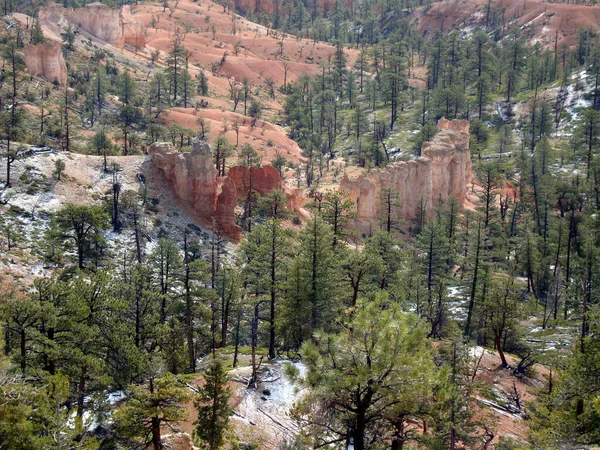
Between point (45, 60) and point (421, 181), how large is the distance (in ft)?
187

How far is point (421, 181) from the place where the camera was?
71.3 meters

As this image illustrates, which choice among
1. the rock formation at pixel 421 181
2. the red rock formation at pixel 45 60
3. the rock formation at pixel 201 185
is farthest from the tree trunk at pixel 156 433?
the red rock formation at pixel 45 60

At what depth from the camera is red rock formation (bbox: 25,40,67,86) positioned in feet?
271

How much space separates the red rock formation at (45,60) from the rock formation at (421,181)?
159 ft

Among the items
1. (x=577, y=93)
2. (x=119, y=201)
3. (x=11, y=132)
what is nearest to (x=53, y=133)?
(x=11, y=132)

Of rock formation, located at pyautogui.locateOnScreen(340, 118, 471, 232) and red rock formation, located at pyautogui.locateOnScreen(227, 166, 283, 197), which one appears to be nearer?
red rock formation, located at pyautogui.locateOnScreen(227, 166, 283, 197)

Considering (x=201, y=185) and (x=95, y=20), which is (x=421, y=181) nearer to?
(x=201, y=185)

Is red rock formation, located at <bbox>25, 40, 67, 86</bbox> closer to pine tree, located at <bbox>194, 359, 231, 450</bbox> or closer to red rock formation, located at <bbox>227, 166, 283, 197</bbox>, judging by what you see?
red rock formation, located at <bbox>227, 166, 283, 197</bbox>

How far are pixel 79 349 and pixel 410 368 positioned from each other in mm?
15684

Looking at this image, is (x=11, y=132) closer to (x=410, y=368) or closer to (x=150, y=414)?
(x=150, y=414)

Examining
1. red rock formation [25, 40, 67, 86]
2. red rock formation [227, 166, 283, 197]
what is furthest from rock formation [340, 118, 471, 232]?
red rock formation [25, 40, 67, 86]

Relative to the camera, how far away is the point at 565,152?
83.3 m

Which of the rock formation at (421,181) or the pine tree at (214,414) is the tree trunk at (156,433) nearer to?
the pine tree at (214,414)

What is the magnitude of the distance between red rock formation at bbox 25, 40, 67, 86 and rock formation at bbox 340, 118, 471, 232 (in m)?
48.4
